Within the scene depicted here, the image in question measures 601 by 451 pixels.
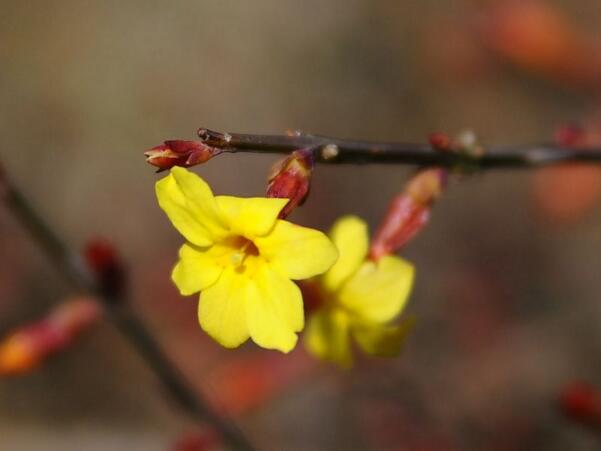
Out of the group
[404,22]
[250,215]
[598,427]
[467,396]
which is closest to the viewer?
[250,215]

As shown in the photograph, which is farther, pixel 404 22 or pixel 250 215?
pixel 404 22

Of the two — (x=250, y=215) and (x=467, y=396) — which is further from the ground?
(x=250, y=215)

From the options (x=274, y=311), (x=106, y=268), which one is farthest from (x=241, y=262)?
(x=106, y=268)

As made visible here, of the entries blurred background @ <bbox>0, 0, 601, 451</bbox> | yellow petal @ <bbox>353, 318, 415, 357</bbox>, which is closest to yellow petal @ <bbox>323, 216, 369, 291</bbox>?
yellow petal @ <bbox>353, 318, 415, 357</bbox>

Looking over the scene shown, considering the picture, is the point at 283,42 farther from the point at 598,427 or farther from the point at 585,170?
the point at 598,427

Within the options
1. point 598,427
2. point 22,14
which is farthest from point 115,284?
point 22,14

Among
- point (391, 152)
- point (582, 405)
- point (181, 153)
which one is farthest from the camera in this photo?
point (582, 405)

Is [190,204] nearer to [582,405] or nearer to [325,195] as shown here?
[582,405]
